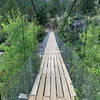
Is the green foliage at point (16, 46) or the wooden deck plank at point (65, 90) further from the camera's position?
the green foliage at point (16, 46)

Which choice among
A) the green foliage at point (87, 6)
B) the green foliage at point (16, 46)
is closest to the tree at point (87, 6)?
the green foliage at point (87, 6)

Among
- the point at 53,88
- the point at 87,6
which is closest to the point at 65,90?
the point at 53,88

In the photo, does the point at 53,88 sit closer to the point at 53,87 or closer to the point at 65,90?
the point at 53,87

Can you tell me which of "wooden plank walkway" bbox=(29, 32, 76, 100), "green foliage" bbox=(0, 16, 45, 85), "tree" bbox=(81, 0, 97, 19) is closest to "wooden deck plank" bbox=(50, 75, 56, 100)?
"wooden plank walkway" bbox=(29, 32, 76, 100)

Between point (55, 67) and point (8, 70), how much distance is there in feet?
3.34

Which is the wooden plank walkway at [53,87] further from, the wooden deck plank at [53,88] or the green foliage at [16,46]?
the green foliage at [16,46]

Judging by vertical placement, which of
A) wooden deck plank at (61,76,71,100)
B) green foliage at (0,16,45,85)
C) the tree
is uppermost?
the tree

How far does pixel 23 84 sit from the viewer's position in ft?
5.12

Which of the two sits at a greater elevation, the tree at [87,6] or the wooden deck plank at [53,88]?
the tree at [87,6]

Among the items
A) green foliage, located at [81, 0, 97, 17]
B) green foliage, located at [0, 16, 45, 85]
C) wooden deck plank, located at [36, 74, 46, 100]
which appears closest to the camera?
wooden deck plank, located at [36, 74, 46, 100]

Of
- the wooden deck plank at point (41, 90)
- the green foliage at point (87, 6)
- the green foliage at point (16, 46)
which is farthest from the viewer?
the green foliage at point (87, 6)

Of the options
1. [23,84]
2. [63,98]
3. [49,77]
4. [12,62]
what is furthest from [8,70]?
[63,98]

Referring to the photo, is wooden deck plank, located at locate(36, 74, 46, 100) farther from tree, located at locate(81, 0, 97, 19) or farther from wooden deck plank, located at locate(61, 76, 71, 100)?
tree, located at locate(81, 0, 97, 19)

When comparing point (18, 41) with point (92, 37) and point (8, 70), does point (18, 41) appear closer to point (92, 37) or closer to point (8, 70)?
point (8, 70)
